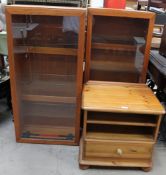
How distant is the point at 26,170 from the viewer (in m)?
1.54

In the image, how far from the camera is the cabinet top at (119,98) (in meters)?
1.38

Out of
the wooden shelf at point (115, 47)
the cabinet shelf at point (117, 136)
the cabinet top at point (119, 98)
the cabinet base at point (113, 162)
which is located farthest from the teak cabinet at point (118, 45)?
the cabinet base at point (113, 162)

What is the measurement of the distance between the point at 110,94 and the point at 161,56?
624 mm

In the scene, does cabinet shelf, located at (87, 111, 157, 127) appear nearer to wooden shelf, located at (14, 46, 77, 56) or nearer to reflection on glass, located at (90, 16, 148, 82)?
reflection on glass, located at (90, 16, 148, 82)

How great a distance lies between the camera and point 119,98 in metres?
1.51

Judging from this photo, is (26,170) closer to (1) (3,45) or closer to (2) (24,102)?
(2) (24,102)

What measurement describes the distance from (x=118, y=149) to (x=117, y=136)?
0.30 ft

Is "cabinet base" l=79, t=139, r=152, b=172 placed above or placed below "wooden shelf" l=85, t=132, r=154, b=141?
below

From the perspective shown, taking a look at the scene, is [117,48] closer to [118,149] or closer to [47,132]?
[118,149]

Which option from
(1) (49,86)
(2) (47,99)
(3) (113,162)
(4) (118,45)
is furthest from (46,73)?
(3) (113,162)

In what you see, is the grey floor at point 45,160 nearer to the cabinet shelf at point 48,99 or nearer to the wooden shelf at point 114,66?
the cabinet shelf at point 48,99

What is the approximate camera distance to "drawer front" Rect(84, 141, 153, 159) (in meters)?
1.51

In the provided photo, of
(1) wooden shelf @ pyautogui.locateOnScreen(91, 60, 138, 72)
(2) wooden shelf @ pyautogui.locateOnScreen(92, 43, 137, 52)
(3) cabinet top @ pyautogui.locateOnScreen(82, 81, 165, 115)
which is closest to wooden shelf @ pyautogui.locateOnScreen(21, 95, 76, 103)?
(3) cabinet top @ pyautogui.locateOnScreen(82, 81, 165, 115)

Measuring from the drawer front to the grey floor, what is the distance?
13cm
